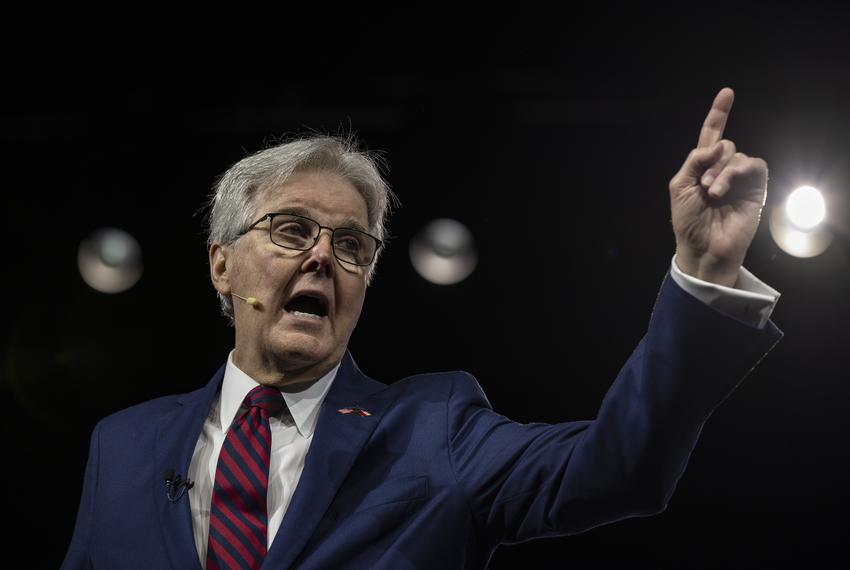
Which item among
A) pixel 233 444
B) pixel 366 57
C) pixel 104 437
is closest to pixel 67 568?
pixel 104 437

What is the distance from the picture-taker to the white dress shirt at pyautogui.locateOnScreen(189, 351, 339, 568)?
189 centimetres

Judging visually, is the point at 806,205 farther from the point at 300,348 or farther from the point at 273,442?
the point at 273,442

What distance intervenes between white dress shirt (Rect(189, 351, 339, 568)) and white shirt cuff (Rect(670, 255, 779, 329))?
0.92m

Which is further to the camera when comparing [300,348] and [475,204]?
[475,204]

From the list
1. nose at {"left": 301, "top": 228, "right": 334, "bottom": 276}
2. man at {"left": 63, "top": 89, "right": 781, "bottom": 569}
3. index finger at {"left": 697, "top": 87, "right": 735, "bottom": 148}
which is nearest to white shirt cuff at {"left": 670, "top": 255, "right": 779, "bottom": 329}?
man at {"left": 63, "top": 89, "right": 781, "bottom": 569}

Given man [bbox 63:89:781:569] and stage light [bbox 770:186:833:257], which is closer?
man [bbox 63:89:781:569]

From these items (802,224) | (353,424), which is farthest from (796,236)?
(353,424)

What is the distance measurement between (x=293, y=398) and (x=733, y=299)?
3.42 ft

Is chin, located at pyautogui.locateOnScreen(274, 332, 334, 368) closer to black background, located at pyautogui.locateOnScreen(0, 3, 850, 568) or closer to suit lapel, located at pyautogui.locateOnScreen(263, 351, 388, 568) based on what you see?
suit lapel, located at pyautogui.locateOnScreen(263, 351, 388, 568)

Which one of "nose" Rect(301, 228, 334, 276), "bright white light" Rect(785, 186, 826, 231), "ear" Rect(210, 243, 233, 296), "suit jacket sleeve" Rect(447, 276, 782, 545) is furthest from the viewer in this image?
"bright white light" Rect(785, 186, 826, 231)

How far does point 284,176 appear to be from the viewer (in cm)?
222

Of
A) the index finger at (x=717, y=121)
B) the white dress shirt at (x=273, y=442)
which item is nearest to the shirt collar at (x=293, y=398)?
the white dress shirt at (x=273, y=442)

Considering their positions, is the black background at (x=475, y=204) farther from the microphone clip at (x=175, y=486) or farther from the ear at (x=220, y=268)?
the microphone clip at (x=175, y=486)

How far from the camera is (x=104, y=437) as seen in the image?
6.98 feet
